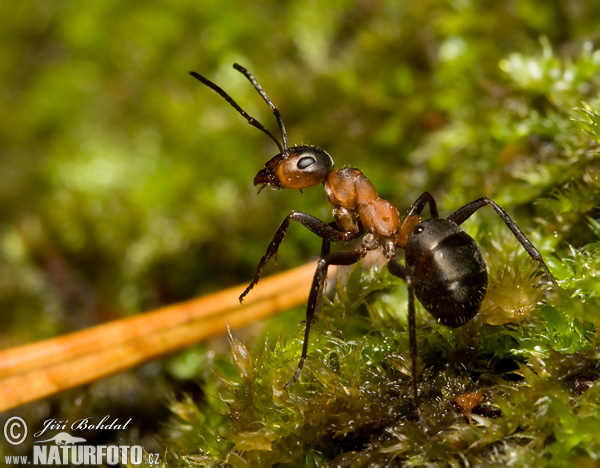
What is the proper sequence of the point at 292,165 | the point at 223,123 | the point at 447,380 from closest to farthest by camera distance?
the point at 447,380
the point at 292,165
the point at 223,123

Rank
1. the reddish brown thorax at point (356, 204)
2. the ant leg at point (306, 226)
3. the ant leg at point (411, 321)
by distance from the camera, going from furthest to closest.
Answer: the reddish brown thorax at point (356, 204)
the ant leg at point (306, 226)
the ant leg at point (411, 321)

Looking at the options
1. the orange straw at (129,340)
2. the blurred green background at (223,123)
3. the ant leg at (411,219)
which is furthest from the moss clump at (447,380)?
the blurred green background at (223,123)

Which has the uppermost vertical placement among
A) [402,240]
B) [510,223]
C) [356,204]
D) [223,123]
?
[223,123]

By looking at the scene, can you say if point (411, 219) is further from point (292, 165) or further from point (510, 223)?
point (292, 165)

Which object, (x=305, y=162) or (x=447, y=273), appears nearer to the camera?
(x=447, y=273)

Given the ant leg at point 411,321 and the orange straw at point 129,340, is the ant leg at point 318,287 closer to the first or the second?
the ant leg at point 411,321

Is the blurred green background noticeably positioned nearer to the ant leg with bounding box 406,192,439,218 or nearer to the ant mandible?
the ant leg with bounding box 406,192,439,218

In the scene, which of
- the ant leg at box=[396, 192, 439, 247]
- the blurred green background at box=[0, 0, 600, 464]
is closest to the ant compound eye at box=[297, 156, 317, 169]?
the ant leg at box=[396, 192, 439, 247]

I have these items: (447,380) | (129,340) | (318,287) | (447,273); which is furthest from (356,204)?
(129,340)
